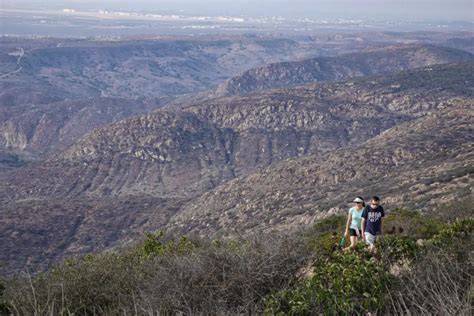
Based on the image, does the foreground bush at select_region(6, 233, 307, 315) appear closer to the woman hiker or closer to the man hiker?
the man hiker

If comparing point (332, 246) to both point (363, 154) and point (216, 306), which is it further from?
point (363, 154)

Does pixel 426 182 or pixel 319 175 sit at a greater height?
pixel 426 182

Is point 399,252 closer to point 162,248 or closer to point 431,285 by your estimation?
point 431,285

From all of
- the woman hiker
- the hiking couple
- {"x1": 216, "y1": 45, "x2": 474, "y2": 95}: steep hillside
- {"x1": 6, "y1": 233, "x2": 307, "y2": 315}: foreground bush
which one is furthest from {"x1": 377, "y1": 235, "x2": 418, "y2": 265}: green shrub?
{"x1": 216, "y1": 45, "x2": 474, "y2": 95}: steep hillside

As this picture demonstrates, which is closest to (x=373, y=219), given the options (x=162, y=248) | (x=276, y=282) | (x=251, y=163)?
(x=276, y=282)

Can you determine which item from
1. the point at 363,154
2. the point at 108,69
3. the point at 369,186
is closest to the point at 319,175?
the point at 363,154

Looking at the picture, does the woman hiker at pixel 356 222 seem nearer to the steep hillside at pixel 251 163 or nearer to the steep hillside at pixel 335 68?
the steep hillside at pixel 251 163
